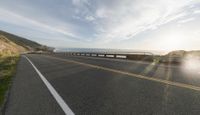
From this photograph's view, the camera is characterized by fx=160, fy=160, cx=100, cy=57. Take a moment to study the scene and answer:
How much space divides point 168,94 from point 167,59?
534 inches

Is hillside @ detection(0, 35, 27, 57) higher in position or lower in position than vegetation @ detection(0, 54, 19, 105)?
higher

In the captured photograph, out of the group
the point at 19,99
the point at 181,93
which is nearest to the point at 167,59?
the point at 181,93

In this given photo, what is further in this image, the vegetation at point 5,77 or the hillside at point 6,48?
the hillside at point 6,48

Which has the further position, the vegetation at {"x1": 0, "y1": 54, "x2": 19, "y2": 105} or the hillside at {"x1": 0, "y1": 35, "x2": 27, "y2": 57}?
the hillside at {"x1": 0, "y1": 35, "x2": 27, "y2": 57}

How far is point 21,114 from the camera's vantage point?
392 cm

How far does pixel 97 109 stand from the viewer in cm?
394

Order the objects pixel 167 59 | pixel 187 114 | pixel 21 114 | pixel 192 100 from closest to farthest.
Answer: pixel 187 114
pixel 21 114
pixel 192 100
pixel 167 59

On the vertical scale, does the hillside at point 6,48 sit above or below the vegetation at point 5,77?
above

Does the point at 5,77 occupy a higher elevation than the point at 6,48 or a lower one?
lower

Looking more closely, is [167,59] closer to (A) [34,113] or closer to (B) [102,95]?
(B) [102,95]

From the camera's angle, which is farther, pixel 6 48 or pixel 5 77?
pixel 6 48

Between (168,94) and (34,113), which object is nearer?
(34,113)

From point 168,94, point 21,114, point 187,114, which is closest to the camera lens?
point 187,114

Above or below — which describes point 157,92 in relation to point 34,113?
above
